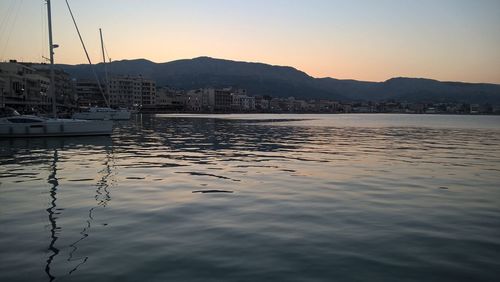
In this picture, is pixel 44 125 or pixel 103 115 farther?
pixel 103 115

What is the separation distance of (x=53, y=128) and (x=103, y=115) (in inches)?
2013

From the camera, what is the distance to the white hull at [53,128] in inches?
1550

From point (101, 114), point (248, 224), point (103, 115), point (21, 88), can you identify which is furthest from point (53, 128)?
point (21, 88)

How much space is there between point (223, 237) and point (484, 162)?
2191 cm

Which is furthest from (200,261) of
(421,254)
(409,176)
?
(409,176)

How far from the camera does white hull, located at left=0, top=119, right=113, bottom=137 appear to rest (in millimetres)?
39375

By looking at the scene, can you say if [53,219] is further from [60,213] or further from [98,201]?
[98,201]

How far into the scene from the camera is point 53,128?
40.4 meters

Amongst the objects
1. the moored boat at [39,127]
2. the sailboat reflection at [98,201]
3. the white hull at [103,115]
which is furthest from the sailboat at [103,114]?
the sailboat reflection at [98,201]

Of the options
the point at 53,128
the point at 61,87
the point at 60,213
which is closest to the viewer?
the point at 60,213

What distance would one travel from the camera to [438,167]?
74.3 feet

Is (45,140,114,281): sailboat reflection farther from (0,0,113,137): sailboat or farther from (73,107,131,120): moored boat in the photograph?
(73,107,131,120): moored boat

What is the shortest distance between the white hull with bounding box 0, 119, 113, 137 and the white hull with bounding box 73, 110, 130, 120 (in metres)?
44.1

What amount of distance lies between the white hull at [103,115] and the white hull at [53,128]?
44.1m
